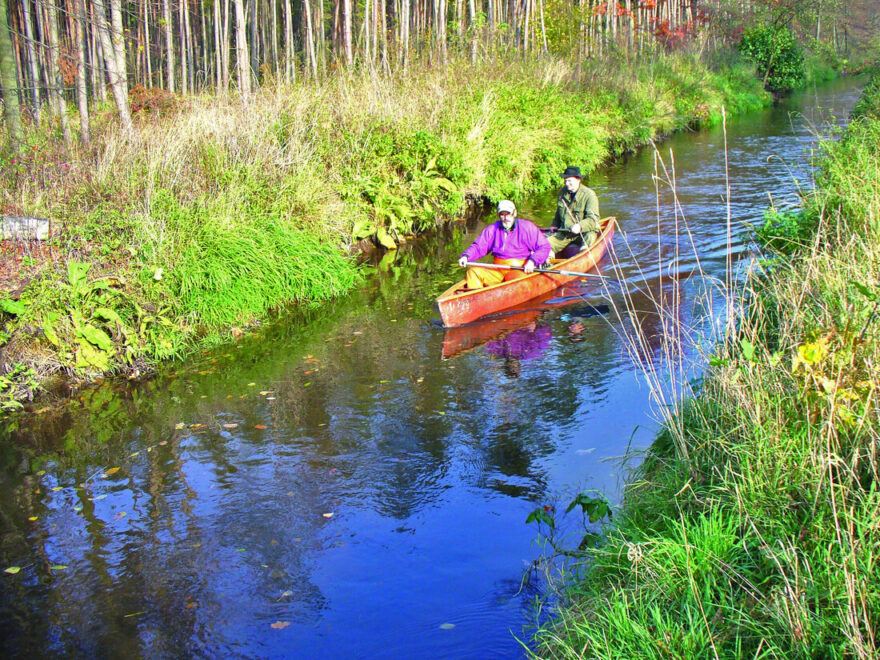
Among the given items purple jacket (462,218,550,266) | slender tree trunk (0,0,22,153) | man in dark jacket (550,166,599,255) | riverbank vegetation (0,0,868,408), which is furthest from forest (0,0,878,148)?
purple jacket (462,218,550,266)

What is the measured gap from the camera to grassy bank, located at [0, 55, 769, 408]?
8.95m

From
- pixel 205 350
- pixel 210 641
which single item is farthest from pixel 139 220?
pixel 210 641

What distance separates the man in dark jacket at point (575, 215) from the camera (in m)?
12.2

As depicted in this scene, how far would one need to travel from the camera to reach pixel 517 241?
36.7 feet

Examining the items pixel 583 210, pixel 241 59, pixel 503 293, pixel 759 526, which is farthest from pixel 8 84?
pixel 759 526

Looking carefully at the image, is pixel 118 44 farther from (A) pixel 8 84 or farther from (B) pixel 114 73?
(A) pixel 8 84

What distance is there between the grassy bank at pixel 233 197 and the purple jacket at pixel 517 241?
8.07 feet

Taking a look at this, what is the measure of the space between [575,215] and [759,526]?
926cm

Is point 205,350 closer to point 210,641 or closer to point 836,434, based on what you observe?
point 210,641

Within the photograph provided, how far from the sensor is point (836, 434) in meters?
3.76

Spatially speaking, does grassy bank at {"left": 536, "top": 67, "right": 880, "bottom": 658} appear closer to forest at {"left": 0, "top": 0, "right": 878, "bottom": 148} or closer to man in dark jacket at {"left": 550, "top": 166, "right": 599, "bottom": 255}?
man in dark jacket at {"left": 550, "top": 166, "right": 599, "bottom": 255}

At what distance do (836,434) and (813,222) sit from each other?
5.25 m

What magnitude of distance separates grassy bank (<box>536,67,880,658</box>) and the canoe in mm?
5058

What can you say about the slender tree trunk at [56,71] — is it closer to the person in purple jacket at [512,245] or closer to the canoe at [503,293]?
the person in purple jacket at [512,245]
